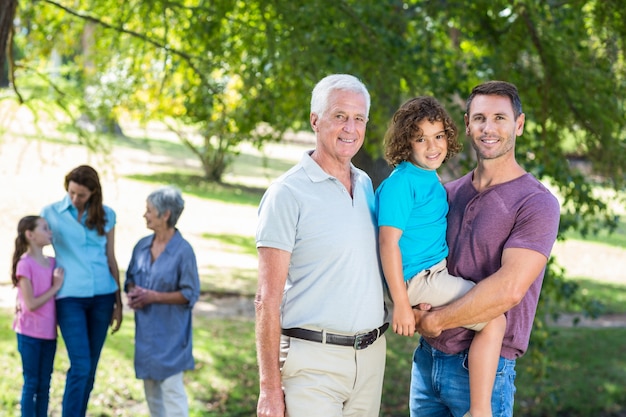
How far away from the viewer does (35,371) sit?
598 centimetres

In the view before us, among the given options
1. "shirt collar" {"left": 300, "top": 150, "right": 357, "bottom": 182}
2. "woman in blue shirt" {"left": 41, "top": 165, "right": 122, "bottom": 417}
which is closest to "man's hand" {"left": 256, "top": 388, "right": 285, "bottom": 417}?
"shirt collar" {"left": 300, "top": 150, "right": 357, "bottom": 182}

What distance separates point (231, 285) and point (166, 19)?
668cm

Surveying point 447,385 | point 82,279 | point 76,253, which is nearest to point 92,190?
point 76,253

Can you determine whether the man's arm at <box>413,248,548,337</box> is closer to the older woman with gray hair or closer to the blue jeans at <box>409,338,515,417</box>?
the blue jeans at <box>409,338,515,417</box>

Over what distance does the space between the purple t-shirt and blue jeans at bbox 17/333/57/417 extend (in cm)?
339

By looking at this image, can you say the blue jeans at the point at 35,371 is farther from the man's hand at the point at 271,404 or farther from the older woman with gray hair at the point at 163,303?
the man's hand at the point at 271,404

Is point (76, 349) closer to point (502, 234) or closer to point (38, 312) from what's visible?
point (38, 312)

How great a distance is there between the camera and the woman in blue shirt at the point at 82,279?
234 inches

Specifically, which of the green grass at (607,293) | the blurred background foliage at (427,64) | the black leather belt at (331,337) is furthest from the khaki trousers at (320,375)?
the green grass at (607,293)

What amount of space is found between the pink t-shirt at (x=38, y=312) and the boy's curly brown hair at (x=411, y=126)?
3.25 m

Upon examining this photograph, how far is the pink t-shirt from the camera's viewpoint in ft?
19.4

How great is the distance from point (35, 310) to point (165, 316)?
0.84 m

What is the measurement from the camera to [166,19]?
8.21m

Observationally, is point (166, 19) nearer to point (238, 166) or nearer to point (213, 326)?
point (213, 326)
